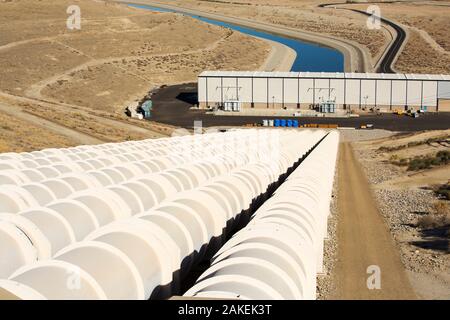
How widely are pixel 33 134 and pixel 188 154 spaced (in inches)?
1105

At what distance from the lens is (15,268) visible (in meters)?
10.8

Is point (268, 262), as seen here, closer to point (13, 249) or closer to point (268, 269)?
point (268, 269)

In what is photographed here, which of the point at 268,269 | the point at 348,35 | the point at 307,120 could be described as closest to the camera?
the point at 268,269

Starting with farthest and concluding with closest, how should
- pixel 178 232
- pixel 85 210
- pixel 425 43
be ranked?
pixel 425 43 → pixel 85 210 → pixel 178 232

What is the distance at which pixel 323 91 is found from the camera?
302 feet

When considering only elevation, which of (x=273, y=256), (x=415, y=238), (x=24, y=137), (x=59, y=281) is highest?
(x=59, y=281)

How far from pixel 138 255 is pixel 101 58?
404ft

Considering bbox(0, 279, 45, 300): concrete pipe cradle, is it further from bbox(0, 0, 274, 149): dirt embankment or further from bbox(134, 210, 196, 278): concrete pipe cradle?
bbox(0, 0, 274, 149): dirt embankment

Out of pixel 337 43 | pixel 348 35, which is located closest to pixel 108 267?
pixel 337 43

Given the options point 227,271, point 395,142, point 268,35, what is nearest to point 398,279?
point 227,271

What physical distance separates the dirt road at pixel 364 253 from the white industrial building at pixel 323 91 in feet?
181

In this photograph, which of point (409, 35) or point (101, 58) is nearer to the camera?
point (101, 58)
